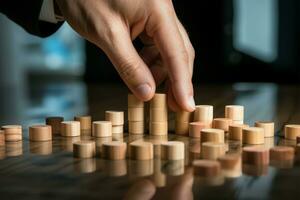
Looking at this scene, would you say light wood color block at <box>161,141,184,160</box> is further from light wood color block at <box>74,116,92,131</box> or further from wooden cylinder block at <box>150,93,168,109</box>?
light wood color block at <box>74,116,92,131</box>

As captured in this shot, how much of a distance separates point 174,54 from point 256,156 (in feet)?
1.49

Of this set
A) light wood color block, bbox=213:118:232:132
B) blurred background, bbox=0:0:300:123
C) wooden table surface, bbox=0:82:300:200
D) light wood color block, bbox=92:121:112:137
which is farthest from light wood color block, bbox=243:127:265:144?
blurred background, bbox=0:0:300:123

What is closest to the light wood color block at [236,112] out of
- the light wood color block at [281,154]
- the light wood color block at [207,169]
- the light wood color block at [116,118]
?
the light wood color block at [116,118]

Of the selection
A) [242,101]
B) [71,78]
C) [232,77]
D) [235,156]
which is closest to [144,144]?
[235,156]

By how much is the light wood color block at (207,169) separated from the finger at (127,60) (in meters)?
0.43

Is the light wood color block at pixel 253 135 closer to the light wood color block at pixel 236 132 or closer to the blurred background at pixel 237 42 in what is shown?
the light wood color block at pixel 236 132

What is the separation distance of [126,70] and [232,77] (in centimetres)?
268

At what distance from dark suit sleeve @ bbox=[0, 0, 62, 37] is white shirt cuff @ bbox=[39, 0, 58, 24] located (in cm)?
1

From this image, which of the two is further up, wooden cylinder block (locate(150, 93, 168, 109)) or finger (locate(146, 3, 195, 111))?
finger (locate(146, 3, 195, 111))

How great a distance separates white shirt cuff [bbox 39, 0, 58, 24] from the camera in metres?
1.59

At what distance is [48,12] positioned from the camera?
64.2 inches

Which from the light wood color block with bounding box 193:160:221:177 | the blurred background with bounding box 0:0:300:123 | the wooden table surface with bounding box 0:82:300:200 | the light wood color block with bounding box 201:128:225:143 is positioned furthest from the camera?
the blurred background with bounding box 0:0:300:123

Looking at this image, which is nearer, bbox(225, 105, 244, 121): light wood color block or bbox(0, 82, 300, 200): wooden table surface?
bbox(0, 82, 300, 200): wooden table surface

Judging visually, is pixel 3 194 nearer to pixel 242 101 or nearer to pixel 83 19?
pixel 83 19
